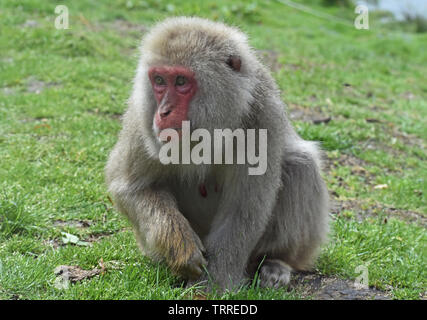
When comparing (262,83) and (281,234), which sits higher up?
(262,83)

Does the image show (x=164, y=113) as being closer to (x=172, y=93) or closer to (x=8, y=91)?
(x=172, y=93)

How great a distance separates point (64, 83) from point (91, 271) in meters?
5.29

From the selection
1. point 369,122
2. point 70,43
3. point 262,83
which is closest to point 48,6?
point 70,43

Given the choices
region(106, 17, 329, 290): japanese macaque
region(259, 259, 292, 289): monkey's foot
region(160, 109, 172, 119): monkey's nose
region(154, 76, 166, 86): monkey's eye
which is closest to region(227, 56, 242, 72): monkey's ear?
region(106, 17, 329, 290): japanese macaque

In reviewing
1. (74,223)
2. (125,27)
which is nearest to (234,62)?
(74,223)

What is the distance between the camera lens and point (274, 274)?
418 cm

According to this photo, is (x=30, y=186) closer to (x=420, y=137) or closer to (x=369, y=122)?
(x=369, y=122)

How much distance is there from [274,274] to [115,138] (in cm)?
352

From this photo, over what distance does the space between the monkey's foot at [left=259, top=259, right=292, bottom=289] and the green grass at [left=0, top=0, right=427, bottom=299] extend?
11 cm

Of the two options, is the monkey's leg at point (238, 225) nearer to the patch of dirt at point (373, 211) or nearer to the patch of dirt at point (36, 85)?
the patch of dirt at point (373, 211)

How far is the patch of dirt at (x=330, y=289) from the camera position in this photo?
13.6 ft

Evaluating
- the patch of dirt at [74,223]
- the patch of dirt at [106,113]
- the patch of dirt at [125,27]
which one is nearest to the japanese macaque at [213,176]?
the patch of dirt at [74,223]

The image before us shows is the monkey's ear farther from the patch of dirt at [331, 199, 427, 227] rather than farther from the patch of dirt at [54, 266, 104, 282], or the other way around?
the patch of dirt at [331, 199, 427, 227]

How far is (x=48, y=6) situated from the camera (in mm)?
12641
